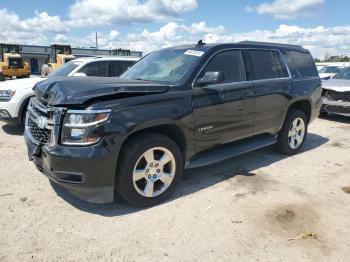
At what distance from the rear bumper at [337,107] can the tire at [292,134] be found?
3.77 metres

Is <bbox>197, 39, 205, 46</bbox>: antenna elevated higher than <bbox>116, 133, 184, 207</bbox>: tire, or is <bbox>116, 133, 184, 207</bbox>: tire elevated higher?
<bbox>197, 39, 205, 46</bbox>: antenna

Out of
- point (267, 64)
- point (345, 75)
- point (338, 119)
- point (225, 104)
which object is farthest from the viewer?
point (345, 75)

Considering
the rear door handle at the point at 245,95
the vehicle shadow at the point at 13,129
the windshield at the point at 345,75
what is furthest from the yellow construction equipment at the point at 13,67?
the rear door handle at the point at 245,95

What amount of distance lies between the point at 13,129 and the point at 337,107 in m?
8.40

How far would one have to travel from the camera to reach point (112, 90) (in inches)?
143

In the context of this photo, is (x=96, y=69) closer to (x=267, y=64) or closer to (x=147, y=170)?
(x=267, y=64)

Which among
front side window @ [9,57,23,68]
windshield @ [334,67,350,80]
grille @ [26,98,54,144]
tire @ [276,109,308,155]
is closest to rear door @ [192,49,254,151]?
tire @ [276,109,308,155]

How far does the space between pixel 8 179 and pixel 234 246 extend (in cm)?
328

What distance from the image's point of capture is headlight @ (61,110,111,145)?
3455mm

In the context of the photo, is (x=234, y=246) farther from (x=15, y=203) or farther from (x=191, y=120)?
(x=15, y=203)

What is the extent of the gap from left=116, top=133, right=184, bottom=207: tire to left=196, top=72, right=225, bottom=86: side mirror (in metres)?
0.85

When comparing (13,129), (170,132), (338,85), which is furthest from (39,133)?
(338,85)

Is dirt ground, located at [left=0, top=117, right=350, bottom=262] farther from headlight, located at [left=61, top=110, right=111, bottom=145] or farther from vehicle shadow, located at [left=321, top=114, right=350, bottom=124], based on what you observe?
vehicle shadow, located at [left=321, top=114, right=350, bottom=124]

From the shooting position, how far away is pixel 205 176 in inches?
200
